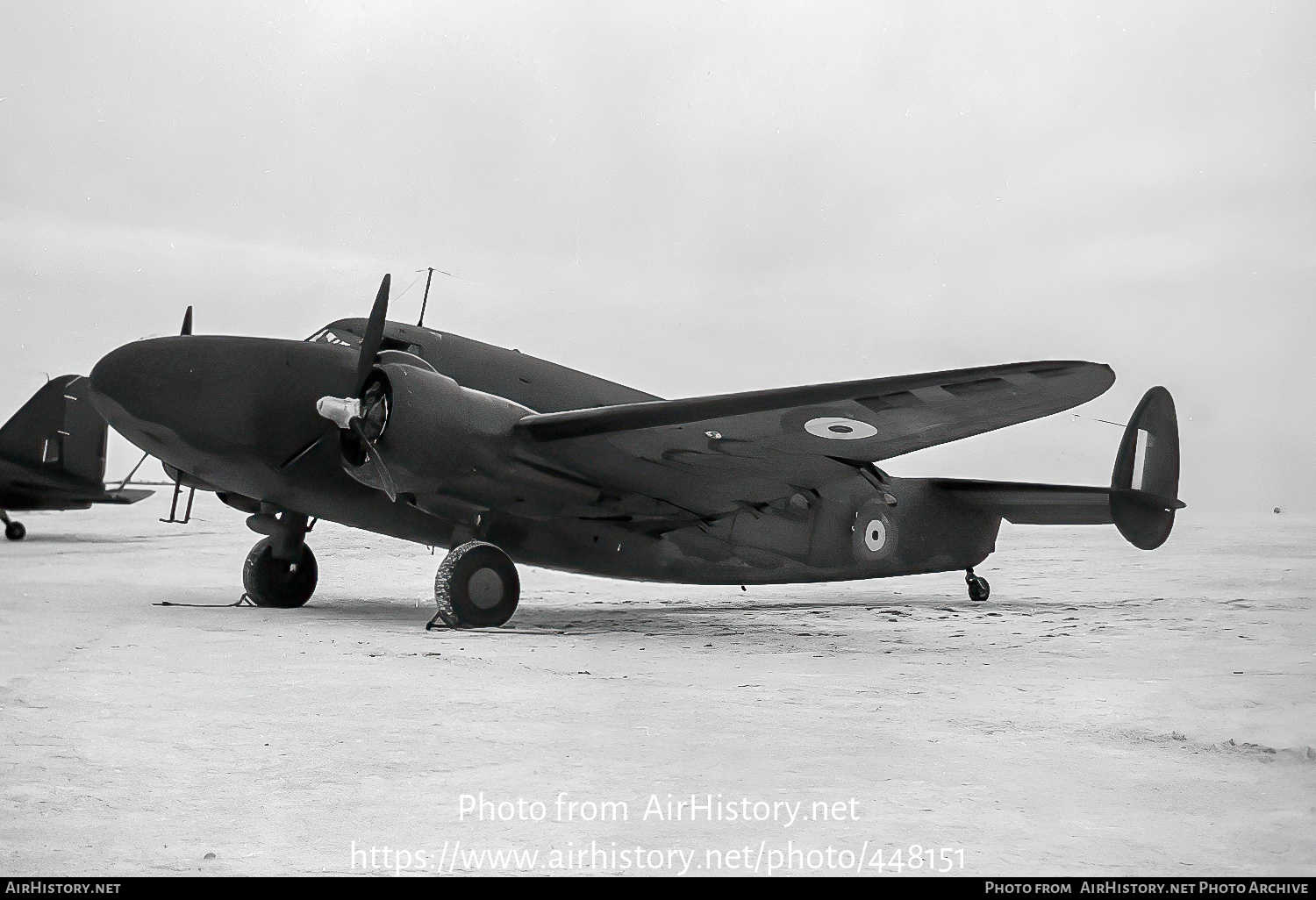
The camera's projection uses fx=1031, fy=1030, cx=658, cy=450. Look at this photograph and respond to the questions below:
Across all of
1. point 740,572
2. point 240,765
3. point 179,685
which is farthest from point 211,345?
point 240,765

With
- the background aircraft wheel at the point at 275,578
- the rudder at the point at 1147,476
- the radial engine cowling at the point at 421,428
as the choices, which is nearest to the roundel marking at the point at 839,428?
the radial engine cowling at the point at 421,428

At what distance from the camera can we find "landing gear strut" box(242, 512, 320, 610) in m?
9.92

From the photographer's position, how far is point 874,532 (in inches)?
408

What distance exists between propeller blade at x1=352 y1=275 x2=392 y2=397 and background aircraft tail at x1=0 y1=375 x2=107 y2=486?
1516 cm

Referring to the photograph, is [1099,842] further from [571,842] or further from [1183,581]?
[1183,581]

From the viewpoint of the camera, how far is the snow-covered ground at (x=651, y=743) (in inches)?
110

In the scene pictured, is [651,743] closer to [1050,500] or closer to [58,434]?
[1050,500]

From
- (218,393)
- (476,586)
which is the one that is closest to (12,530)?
(218,393)

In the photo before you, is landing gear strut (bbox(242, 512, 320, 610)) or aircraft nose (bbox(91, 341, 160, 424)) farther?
landing gear strut (bbox(242, 512, 320, 610))

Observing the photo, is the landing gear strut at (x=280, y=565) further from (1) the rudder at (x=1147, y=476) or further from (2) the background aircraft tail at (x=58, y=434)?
(2) the background aircraft tail at (x=58, y=434)

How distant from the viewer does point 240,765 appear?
3.53 metres

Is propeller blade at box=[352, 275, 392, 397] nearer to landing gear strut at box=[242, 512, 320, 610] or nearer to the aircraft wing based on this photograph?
the aircraft wing

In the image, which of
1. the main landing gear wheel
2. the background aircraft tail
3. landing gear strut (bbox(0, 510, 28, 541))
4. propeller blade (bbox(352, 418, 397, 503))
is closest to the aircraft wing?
the main landing gear wheel
